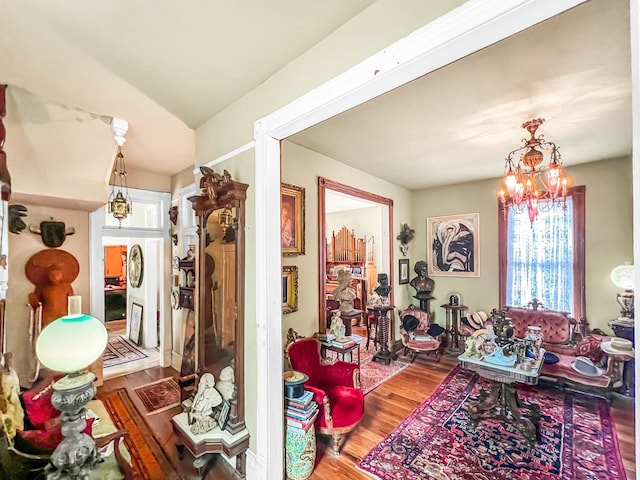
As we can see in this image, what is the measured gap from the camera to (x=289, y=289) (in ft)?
9.30

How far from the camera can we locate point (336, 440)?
221cm

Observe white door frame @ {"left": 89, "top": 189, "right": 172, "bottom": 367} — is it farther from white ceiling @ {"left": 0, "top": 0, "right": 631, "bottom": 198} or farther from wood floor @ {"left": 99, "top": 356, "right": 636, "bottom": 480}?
white ceiling @ {"left": 0, "top": 0, "right": 631, "bottom": 198}

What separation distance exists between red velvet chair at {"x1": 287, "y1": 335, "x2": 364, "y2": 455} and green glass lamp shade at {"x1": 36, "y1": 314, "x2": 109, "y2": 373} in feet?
4.84

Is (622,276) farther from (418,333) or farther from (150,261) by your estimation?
(150,261)

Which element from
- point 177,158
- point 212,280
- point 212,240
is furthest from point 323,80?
point 177,158

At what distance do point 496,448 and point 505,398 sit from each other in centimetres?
58

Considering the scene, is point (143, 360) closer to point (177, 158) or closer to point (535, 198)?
point (177, 158)

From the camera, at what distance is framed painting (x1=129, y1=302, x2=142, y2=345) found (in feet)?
16.2

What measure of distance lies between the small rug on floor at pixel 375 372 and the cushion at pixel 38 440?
2724mm

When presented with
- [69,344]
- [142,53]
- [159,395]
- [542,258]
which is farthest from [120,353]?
[542,258]

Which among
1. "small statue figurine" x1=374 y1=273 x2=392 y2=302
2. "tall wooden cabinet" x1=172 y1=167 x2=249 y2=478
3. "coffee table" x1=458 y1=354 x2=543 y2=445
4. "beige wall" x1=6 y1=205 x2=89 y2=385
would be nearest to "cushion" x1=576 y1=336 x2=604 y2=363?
"coffee table" x1=458 y1=354 x2=543 y2=445

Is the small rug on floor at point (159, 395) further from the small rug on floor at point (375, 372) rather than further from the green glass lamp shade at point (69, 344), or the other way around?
the small rug on floor at point (375, 372)

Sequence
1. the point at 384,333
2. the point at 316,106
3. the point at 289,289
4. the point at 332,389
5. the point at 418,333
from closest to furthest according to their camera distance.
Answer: the point at 316,106 → the point at 332,389 → the point at 289,289 → the point at 384,333 → the point at 418,333

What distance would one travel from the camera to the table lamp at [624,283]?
3203mm
